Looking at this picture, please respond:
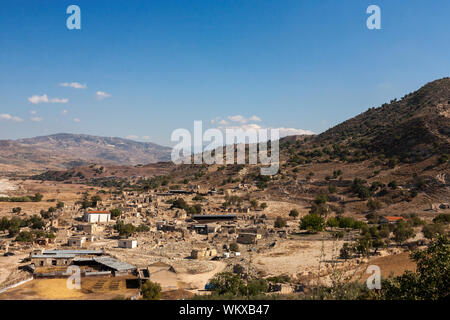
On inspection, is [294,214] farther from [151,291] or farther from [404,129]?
[404,129]

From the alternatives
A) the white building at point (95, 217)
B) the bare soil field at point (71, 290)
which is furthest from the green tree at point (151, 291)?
the white building at point (95, 217)

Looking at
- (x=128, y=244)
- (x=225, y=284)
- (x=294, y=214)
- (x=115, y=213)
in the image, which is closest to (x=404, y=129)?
(x=294, y=214)

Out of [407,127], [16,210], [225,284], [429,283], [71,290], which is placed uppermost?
[407,127]

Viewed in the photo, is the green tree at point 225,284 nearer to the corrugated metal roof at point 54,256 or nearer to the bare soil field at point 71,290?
the bare soil field at point 71,290

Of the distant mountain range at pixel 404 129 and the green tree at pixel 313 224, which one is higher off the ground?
the distant mountain range at pixel 404 129

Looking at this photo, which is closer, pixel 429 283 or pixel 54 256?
pixel 429 283

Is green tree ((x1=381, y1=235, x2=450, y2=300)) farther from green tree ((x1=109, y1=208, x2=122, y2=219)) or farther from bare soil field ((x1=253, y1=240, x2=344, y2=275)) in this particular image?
green tree ((x1=109, y1=208, x2=122, y2=219))

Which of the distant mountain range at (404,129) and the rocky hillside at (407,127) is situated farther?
the rocky hillside at (407,127)

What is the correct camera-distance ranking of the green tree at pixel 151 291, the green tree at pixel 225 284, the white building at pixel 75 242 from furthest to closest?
the white building at pixel 75 242 < the green tree at pixel 225 284 < the green tree at pixel 151 291
